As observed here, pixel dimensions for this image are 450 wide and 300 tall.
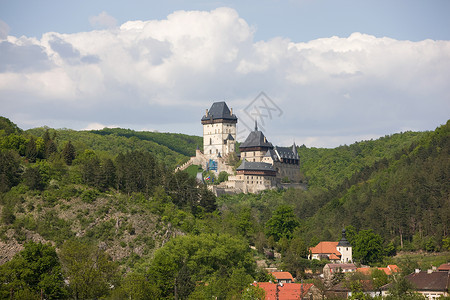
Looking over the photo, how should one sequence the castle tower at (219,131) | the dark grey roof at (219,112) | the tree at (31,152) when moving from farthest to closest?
the dark grey roof at (219,112), the castle tower at (219,131), the tree at (31,152)

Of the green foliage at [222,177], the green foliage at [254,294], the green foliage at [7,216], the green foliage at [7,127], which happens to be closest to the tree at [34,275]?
the green foliage at [254,294]

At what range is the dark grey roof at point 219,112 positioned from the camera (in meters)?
154

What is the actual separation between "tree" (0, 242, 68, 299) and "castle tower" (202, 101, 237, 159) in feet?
283

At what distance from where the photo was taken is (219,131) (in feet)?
504

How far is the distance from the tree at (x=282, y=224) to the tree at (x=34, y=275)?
140 ft

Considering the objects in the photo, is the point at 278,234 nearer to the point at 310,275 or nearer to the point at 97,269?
the point at 310,275

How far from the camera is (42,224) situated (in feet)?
280

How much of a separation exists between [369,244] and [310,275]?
9390 mm

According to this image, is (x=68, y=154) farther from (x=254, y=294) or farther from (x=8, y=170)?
(x=254, y=294)

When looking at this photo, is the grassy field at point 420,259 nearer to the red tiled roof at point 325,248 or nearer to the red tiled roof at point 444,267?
the red tiled roof at point 444,267

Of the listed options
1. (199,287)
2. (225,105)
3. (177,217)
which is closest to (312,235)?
(177,217)

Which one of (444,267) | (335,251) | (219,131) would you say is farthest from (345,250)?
(219,131)

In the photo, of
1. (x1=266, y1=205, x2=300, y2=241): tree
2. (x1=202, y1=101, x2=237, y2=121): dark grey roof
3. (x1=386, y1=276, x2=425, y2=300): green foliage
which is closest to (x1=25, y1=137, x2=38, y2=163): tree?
(x1=266, y1=205, x2=300, y2=241): tree

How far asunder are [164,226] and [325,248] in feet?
64.1
